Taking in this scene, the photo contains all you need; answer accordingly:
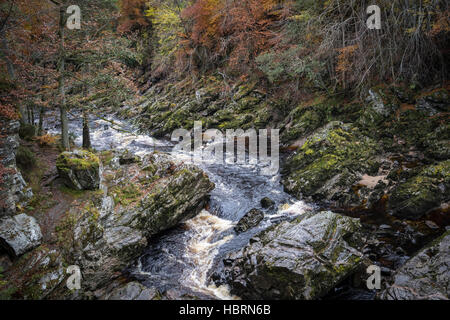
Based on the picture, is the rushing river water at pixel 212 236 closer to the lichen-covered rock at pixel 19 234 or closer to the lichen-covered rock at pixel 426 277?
the lichen-covered rock at pixel 19 234

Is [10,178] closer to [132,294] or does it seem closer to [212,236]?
Answer: [132,294]

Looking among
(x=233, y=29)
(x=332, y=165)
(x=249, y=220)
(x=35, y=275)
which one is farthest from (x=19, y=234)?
(x=233, y=29)

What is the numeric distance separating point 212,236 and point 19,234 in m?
5.42

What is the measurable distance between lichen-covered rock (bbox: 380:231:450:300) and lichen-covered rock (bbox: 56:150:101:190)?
8765 mm

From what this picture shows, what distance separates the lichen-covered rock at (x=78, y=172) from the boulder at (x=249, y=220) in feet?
16.8

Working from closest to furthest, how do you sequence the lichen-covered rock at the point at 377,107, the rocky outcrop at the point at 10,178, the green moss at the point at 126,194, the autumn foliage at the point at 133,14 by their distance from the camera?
the rocky outcrop at the point at 10,178 < the green moss at the point at 126,194 < the lichen-covered rock at the point at 377,107 < the autumn foliage at the point at 133,14

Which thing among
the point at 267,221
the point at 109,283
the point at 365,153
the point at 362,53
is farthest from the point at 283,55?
the point at 109,283

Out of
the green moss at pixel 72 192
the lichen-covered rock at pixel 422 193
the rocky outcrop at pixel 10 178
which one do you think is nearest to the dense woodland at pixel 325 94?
the lichen-covered rock at pixel 422 193

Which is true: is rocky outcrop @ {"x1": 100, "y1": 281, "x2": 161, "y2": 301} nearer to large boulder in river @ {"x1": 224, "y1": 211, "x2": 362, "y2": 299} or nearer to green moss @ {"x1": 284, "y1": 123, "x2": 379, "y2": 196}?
large boulder in river @ {"x1": 224, "y1": 211, "x2": 362, "y2": 299}

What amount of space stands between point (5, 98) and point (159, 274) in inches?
277

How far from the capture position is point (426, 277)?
5.42 m

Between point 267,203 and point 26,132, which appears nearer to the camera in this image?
point 267,203

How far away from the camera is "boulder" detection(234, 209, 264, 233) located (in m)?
8.95

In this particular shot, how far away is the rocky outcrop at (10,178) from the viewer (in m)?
6.31
